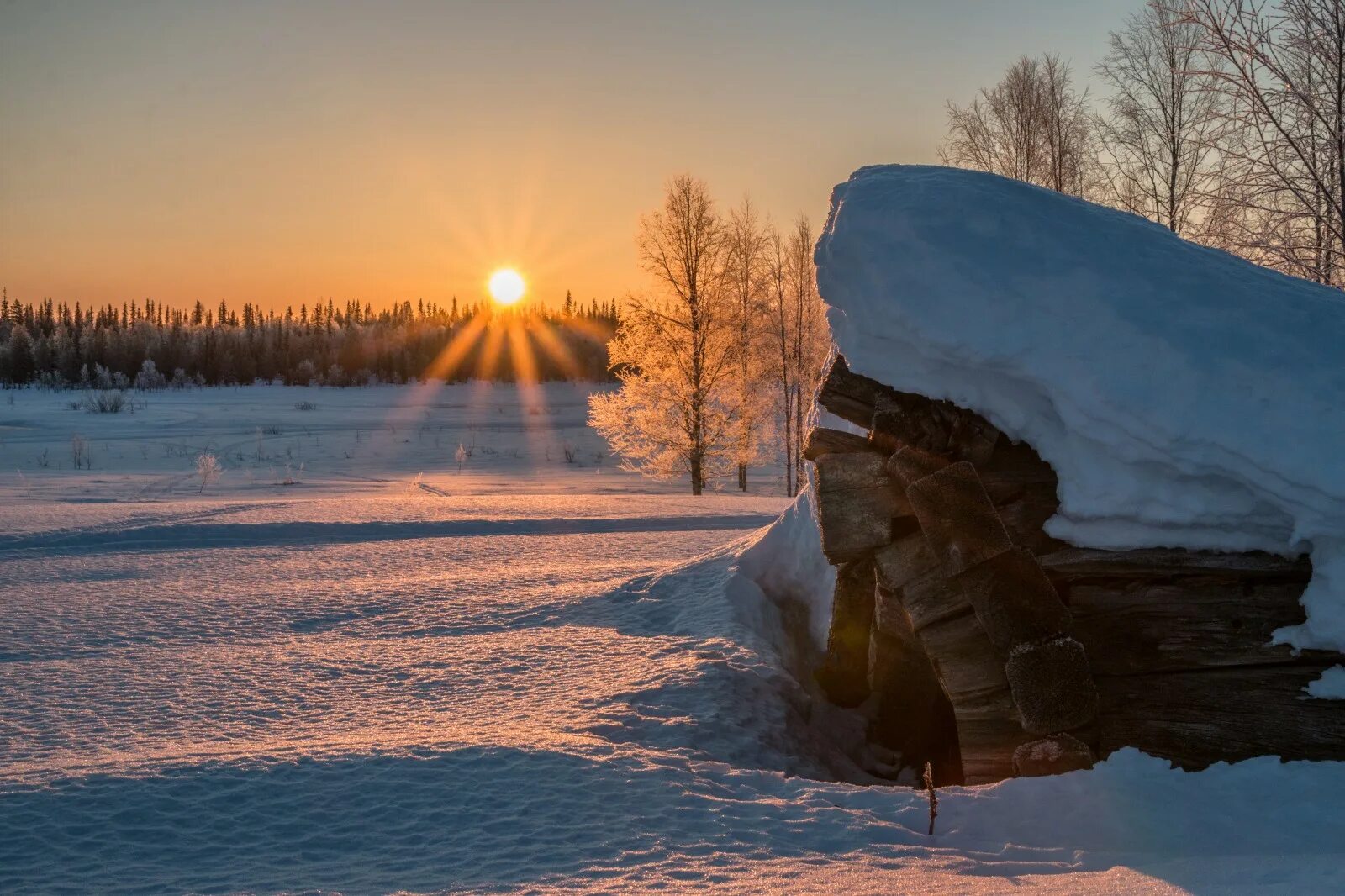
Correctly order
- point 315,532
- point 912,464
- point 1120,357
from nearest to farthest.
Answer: point 1120,357 < point 912,464 < point 315,532

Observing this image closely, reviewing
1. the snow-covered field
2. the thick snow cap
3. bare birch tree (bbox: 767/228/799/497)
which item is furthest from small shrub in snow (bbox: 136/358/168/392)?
the thick snow cap

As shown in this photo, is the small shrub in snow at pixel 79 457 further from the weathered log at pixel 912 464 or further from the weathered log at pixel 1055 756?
the weathered log at pixel 1055 756

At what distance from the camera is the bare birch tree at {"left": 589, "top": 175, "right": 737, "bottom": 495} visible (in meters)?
25.6

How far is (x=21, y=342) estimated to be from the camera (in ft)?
257

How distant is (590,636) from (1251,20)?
11672 millimetres

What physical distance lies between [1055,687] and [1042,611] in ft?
1.08

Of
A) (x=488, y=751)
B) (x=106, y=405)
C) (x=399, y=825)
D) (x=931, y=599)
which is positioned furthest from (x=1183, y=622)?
(x=106, y=405)

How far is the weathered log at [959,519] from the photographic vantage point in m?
4.23

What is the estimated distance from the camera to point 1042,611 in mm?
4160

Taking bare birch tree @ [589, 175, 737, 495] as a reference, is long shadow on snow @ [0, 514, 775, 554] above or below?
below

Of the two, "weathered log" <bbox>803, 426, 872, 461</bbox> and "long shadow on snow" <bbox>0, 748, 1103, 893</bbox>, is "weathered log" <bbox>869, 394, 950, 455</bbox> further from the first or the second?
"long shadow on snow" <bbox>0, 748, 1103, 893</bbox>

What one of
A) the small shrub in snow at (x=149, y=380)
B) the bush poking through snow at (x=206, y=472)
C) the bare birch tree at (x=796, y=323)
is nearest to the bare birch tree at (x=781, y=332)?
the bare birch tree at (x=796, y=323)

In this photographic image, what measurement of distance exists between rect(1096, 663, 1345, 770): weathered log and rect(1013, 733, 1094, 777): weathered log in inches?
4.9

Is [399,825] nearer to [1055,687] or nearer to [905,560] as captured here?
[905,560]
